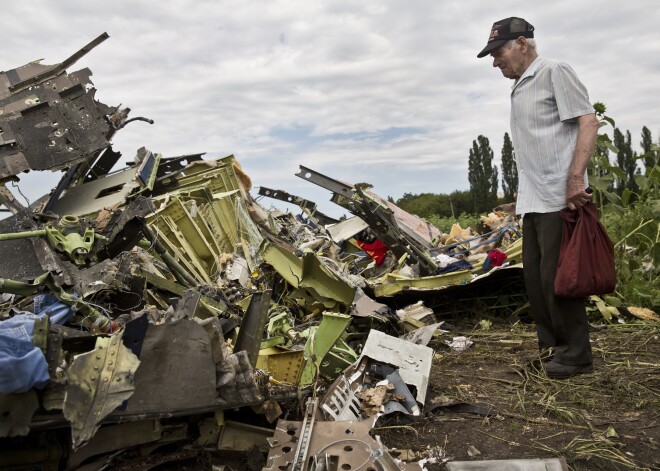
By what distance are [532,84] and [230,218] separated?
6.00m

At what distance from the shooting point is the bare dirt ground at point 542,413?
2.83 metres

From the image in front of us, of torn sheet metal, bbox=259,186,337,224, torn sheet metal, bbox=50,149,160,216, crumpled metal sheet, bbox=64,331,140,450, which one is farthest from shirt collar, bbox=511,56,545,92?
torn sheet metal, bbox=259,186,337,224

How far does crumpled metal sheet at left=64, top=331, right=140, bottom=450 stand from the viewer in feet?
7.32

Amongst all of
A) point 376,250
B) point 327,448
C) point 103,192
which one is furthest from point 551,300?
point 103,192

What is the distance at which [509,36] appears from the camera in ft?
12.2

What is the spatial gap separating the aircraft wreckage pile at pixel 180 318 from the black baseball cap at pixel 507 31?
2.03m

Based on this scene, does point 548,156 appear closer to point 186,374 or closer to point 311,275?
point 186,374

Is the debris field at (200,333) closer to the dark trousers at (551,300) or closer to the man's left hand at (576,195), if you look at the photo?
the dark trousers at (551,300)

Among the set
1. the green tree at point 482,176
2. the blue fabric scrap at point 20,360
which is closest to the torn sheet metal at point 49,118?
the blue fabric scrap at point 20,360

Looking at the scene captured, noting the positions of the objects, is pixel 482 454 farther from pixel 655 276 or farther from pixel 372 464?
pixel 655 276

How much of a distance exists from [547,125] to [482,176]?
1340 inches

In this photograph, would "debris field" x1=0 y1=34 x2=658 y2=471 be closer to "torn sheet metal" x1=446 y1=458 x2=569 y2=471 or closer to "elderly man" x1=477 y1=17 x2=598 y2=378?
"torn sheet metal" x1=446 y1=458 x2=569 y2=471

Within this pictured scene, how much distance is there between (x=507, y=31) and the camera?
3727mm

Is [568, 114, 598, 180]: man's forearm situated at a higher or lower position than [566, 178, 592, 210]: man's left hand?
higher
